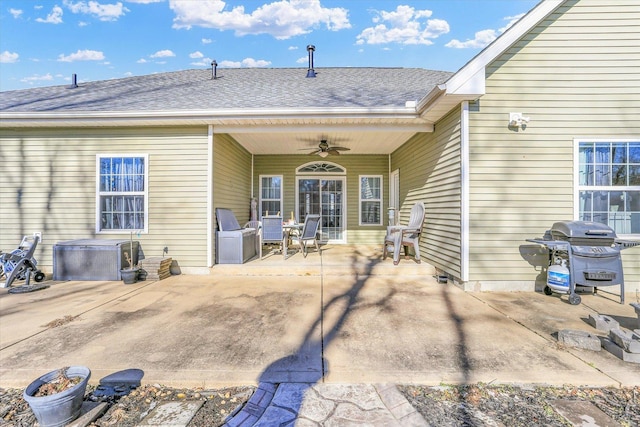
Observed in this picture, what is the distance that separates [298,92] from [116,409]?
5.70 metres

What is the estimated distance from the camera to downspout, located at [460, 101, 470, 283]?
423 centimetres

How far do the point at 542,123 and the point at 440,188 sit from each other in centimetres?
168

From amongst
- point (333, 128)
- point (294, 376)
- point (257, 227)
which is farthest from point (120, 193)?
point (294, 376)

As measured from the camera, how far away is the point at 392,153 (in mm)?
8000

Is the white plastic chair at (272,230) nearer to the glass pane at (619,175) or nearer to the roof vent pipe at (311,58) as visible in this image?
the roof vent pipe at (311,58)

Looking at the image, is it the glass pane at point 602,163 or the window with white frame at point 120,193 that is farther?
the window with white frame at point 120,193

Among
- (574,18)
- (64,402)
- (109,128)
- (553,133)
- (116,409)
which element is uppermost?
(574,18)

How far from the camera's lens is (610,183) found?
4.24 meters

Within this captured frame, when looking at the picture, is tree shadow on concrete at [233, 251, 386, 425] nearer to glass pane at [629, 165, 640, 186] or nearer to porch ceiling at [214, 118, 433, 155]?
porch ceiling at [214, 118, 433, 155]

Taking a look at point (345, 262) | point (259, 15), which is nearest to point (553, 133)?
point (345, 262)

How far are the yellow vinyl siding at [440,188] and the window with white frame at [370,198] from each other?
1.79 m

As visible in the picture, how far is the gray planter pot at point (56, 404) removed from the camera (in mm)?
1514

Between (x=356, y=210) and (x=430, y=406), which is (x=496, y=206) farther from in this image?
(x=356, y=210)

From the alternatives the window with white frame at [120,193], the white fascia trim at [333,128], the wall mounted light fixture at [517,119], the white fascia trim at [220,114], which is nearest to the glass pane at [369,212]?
the white fascia trim at [333,128]
